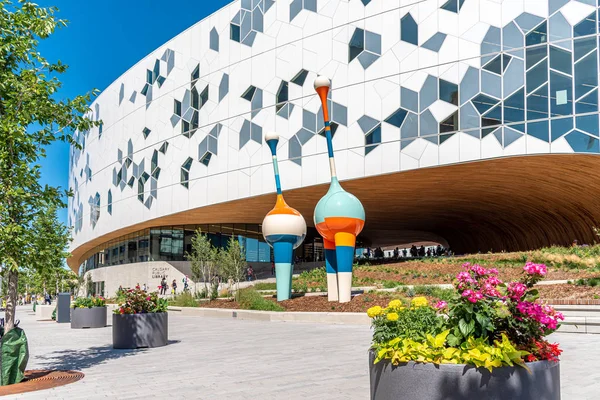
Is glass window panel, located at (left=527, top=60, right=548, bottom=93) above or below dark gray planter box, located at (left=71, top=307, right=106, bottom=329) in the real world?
above

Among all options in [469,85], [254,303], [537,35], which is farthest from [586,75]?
[254,303]

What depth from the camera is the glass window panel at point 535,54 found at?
88.5 ft

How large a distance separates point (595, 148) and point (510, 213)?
1660cm

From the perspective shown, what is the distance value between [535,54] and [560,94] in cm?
230

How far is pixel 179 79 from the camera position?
41.7m

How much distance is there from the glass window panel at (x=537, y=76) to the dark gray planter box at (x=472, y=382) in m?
24.7

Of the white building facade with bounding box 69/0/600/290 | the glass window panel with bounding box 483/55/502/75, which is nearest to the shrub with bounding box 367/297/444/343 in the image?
the white building facade with bounding box 69/0/600/290

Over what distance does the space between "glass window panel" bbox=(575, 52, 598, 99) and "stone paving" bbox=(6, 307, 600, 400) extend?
16.9 m

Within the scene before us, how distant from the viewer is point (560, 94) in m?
26.4

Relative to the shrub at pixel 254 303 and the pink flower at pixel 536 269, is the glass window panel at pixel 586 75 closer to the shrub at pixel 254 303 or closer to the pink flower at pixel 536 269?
the shrub at pixel 254 303

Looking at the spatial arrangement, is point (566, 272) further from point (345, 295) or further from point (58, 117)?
point (58, 117)

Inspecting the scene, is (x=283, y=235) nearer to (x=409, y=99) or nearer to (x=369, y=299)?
(x=369, y=299)

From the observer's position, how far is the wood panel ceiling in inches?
1152

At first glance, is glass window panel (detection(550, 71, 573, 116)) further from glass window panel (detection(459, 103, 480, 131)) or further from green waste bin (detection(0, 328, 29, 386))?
green waste bin (detection(0, 328, 29, 386))
